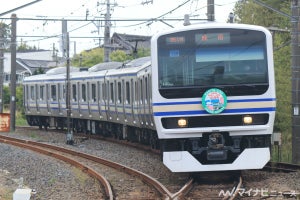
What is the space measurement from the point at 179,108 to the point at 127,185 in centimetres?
207

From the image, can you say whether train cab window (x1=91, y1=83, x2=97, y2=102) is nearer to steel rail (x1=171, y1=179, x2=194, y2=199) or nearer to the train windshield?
steel rail (x1=171, y1=179, x2=194, y2=199)

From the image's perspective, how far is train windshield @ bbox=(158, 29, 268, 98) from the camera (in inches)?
487

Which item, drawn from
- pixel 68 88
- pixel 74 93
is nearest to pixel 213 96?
pixel 68 88

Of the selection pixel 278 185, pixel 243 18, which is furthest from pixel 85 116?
pixel 278 185

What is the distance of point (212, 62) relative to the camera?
40.8 feet

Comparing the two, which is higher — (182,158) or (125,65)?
(125,65)

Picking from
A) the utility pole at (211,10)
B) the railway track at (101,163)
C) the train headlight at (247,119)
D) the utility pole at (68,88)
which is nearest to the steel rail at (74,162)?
the railway track at (101,163)

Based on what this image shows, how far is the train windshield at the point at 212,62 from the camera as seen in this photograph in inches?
487

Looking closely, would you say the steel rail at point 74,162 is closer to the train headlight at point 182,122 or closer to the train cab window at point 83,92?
the train headlight at point 182,122

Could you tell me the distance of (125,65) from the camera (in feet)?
77.2

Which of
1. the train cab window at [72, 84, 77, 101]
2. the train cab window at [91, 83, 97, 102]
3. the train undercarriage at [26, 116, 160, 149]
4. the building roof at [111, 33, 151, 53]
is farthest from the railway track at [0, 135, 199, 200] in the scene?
the building roof at [111, 33, 151, 53]

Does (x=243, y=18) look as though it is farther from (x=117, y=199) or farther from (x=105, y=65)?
(x=117, y=199)

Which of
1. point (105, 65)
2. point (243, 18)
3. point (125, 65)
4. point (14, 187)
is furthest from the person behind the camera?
point (243, 18)

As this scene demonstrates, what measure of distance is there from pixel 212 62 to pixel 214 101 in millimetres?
702
